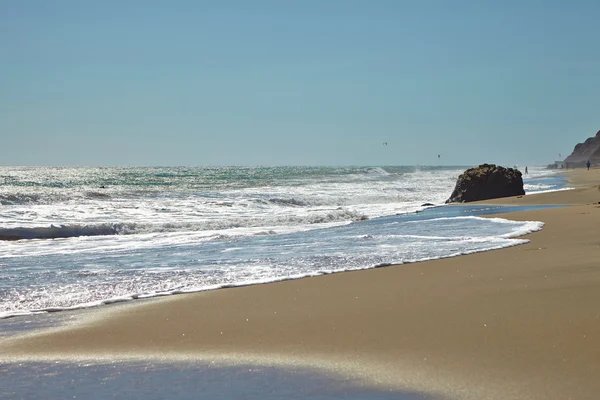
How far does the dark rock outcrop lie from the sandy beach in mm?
17178

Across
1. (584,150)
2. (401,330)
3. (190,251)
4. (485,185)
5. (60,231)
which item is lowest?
(60,231)

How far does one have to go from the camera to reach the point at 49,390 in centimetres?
396

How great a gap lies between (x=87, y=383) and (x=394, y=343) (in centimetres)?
209

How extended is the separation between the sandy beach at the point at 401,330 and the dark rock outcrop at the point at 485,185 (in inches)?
676

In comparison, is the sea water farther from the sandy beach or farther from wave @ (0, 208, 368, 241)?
the sandy beach

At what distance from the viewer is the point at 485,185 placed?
81.6 feet

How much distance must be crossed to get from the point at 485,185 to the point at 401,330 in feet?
68.8

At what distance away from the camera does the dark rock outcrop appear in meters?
24.7

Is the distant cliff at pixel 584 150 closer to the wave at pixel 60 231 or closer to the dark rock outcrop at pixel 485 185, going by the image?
the dark rock outcrop at pixel 485 185

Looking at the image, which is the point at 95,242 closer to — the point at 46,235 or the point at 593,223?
the point at 46,235

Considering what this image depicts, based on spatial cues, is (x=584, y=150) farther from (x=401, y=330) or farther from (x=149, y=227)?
(x=401, y=330)

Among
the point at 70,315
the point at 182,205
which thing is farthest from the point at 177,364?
the point at 182,205

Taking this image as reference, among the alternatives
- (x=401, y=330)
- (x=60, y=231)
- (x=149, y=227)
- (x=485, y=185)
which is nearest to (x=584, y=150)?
(x=485, y=185)

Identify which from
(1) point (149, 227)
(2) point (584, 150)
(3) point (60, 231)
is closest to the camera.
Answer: (3) point (60, 231)
